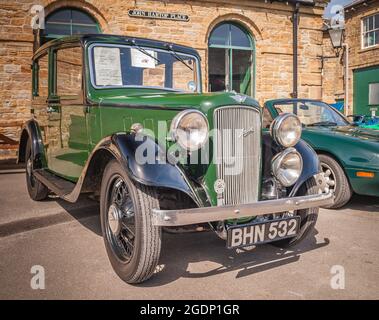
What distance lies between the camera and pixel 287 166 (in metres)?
2.83

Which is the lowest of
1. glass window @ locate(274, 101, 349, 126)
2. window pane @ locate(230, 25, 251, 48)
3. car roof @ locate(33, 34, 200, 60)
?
glass window @ locate(274, 101, 349, 126)

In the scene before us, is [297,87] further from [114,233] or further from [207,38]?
[114,233]

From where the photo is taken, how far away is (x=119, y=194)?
2.70m

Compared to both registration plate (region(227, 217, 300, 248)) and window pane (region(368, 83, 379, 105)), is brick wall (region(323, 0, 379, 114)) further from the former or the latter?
registration plate (region(227, 217, 300, 248))

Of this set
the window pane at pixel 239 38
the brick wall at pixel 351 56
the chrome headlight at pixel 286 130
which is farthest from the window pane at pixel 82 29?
→ the brick wall at pixel 351 56

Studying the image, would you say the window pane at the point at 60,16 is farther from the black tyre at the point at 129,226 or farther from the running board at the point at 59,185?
the black tyre at the point at 129,226

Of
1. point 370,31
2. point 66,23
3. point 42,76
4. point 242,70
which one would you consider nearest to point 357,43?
point 370,31

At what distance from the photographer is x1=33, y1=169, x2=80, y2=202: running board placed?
10.5 ft

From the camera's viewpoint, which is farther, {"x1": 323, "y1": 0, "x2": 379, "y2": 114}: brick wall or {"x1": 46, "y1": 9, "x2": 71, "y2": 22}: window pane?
{"x1": 323, "y1": 0, "x2": 379, "y2": 114}: brick wall

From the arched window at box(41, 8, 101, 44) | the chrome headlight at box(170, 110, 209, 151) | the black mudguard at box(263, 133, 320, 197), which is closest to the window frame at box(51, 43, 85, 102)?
the chrome headlight at box(170, 110, 209, 151)

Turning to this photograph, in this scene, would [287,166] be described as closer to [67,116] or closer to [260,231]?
[260,231]

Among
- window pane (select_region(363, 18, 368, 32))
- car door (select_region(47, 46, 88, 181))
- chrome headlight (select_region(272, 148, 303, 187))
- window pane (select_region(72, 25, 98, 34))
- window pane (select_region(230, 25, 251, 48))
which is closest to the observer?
chrome headlight (select_region(272, 148, 303, 187))

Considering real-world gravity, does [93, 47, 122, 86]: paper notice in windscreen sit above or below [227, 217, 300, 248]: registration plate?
above
